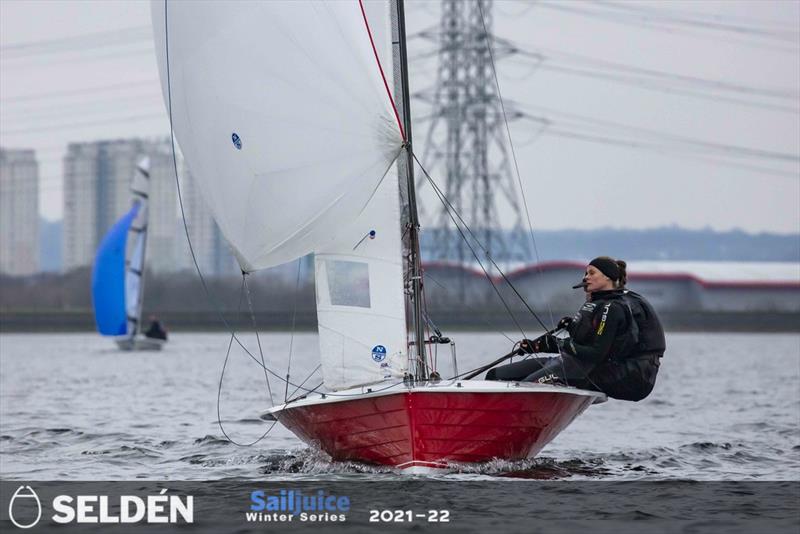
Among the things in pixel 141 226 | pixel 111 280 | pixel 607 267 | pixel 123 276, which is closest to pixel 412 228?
pixel 607 267

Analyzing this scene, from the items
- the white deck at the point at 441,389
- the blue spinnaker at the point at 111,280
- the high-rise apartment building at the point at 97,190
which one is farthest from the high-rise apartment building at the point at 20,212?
the white deck at the point at 441,389

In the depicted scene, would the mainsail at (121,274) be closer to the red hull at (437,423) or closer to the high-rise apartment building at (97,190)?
the red hull at (437,423)

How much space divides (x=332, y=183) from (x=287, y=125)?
69cm

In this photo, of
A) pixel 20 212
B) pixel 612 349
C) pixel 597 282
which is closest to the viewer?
pixel 612 349

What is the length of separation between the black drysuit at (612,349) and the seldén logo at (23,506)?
482 centimetres

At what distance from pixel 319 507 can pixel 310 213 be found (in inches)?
122

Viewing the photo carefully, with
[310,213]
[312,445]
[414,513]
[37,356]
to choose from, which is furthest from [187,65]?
[37,356]

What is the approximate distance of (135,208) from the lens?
52094mm

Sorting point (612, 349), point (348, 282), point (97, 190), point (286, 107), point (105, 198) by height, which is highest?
point (97, 190)

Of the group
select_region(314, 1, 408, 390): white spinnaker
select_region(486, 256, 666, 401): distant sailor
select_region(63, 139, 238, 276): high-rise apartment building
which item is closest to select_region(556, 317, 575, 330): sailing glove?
select_region(486, 256, 666, 401): distant sailor

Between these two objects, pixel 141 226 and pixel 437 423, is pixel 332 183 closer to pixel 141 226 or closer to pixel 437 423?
pixel 437 423

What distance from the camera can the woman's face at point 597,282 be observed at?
45.2ft

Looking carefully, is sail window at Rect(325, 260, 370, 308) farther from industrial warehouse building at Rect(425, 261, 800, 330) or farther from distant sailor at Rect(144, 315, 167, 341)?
industrial warehouse building at Rect(425, 261, 800, 330)

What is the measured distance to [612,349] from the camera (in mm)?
13617
